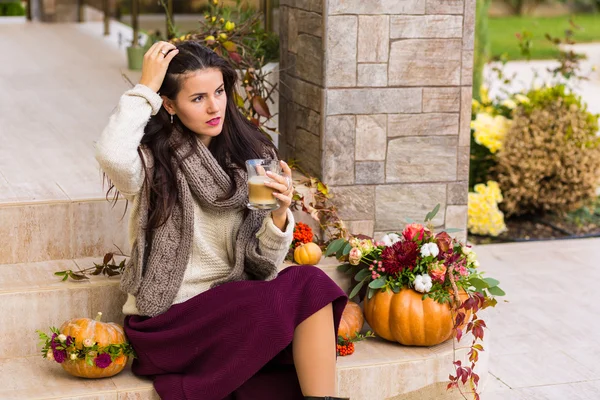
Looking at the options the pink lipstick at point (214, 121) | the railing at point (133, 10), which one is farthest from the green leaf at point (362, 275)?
the railing at point (133, 10)

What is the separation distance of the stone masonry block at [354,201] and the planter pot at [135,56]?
3085 millimetres

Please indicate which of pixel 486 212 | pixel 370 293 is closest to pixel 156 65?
pixel 370 293

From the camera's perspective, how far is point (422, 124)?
3508 mm

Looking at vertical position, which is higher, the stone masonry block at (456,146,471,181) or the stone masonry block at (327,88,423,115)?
the stone masonry block at (327,88,423,115)

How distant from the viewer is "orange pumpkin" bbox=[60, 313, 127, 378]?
2750 millimetres

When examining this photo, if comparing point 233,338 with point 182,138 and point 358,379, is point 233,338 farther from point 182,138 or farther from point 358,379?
point 182,138

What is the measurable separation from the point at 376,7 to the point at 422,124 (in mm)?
442

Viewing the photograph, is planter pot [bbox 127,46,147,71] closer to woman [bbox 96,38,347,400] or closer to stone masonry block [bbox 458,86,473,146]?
stone masonry block [bbox 458,86,473,146]

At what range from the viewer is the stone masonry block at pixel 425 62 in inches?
135

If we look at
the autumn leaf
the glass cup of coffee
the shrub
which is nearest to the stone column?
the autumn leaf

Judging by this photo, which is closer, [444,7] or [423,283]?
[423,283]

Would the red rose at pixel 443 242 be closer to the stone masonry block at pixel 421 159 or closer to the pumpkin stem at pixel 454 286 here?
the pumpkin stem at pixel 454 286

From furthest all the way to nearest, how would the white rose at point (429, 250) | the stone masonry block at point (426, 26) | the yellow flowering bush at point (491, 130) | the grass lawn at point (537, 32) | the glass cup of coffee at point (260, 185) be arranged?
the grass lawn at point (537, 32)
the yellow flowering bush at point (491, 130)
the stone masonry block at point (426, 26)
the white rose at point (429, 250)
the glass cup of coffee at point (260, 185)

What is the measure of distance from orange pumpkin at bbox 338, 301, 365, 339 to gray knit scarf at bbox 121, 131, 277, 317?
1.32 ft
